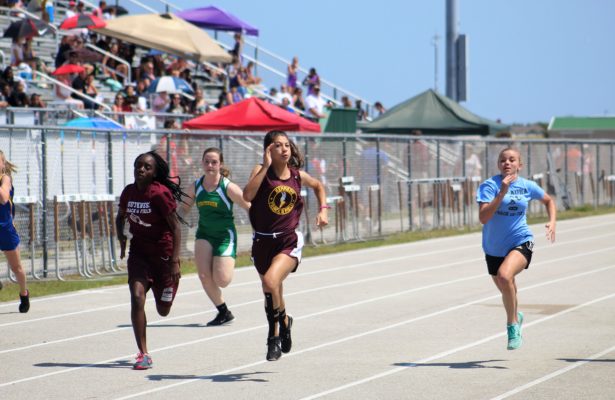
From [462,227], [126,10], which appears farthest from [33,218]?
[126,10]

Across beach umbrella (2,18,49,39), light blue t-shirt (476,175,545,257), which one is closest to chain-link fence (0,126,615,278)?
beach umbrella (2,18,49,39)

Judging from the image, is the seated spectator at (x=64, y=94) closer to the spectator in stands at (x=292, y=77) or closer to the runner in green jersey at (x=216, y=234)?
the spectator in stands at (x=292, y=77)

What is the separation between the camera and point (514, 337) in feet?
32.9

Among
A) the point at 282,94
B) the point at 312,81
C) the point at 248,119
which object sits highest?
the point at 312,81

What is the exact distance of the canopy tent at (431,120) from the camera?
111 ft

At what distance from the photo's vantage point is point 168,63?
33.7 meters

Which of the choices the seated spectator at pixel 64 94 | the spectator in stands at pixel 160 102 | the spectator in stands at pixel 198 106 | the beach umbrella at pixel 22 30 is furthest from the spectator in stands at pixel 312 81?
the beach umbrella at pixel 22 30

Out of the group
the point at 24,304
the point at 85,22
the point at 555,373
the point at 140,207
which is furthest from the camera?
the point at 85,22

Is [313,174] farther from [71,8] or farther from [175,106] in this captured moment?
[71,8]

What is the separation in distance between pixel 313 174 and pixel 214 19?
41.9 feet

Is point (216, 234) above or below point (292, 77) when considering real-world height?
below

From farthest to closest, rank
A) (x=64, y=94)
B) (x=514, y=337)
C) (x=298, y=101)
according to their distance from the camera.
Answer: (x=298, y=101) → (x=64, y=94) → (x=514, y=337)

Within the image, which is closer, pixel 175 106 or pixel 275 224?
pixel 275 224

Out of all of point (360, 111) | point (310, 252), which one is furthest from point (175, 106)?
point (360, 111)
